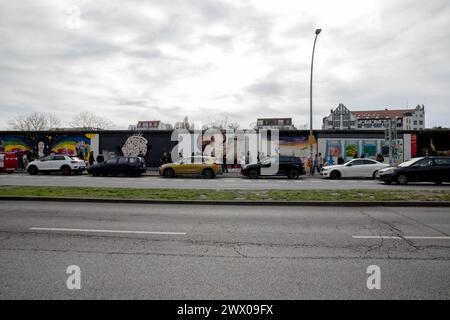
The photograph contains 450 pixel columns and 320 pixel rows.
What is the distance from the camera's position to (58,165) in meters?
23.6

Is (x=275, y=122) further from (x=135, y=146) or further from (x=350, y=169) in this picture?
(x=350, y=169)

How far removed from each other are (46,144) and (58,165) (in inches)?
315

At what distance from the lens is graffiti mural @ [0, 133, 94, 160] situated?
2941 cm

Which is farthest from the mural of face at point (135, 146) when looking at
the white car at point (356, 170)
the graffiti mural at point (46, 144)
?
the white car at point (356, 170)

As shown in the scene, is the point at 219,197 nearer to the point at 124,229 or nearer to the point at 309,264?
the point at 124,229

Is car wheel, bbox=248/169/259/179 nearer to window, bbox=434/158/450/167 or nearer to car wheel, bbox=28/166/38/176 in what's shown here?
window, bbox=434/158/450/167

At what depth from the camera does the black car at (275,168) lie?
69.1 ft

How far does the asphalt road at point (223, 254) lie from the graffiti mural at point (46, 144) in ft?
74.6

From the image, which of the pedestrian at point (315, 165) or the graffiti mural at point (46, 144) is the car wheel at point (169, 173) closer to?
the pedestrian at point (315, 165)

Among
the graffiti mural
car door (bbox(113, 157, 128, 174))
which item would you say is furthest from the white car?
the graffiti mural

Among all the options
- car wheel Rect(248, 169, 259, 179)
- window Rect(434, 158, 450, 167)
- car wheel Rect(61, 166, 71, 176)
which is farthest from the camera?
car wheel Rect(61, 166, 71, 176)

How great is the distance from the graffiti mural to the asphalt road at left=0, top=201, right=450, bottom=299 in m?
22.7

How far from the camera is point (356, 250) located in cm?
504
